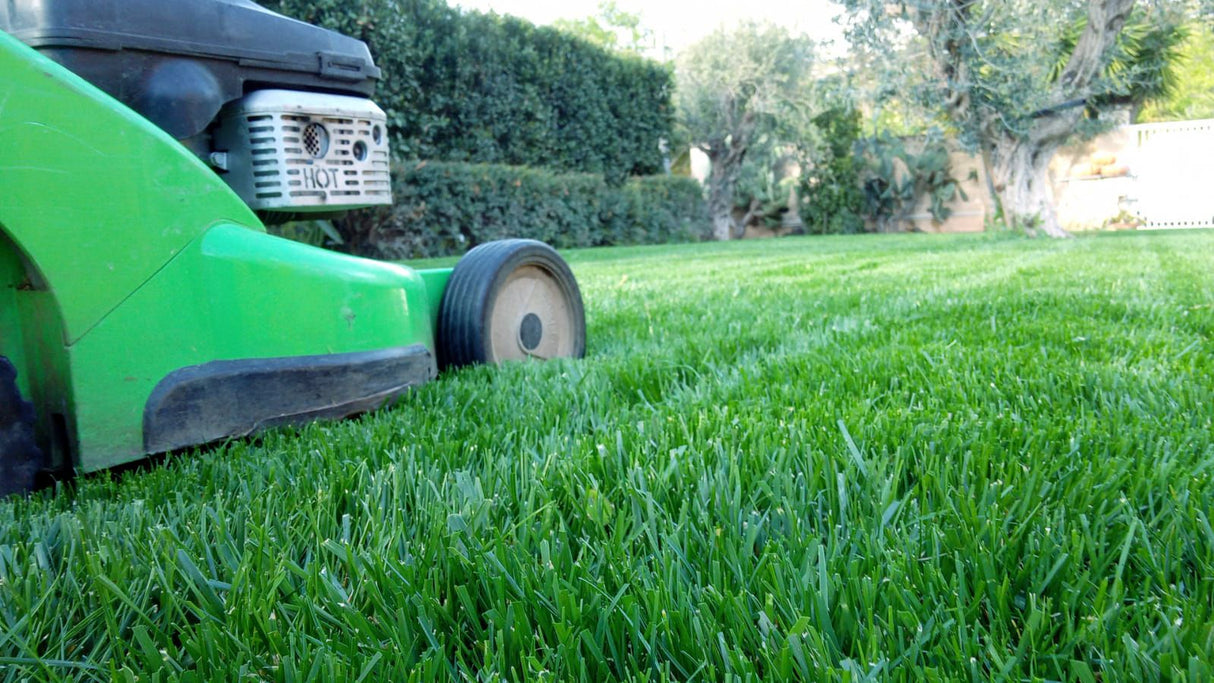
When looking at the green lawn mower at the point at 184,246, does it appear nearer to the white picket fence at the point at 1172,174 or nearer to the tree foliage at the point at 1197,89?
the white picket fence at the point at 1172,174

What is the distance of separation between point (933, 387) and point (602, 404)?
0.78 m

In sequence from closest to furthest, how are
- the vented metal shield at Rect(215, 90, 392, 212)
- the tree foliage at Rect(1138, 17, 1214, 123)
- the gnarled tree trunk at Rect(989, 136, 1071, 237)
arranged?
the vented metal shield at Rect(215, 90, 392, 212) → the gnarled tree trunk at Rect(989, 136, 1071, 237) → the tree foliage at Rect(1138, 17, 1214, 123)

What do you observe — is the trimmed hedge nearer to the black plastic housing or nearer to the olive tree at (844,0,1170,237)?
the olive tree at (844,0,1170,237)

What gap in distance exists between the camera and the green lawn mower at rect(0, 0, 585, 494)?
1.50m

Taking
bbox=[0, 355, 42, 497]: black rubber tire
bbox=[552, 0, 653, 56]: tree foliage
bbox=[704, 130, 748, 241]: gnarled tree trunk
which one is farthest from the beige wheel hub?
bbox=[552, 0, 653, 56]: tree foliage

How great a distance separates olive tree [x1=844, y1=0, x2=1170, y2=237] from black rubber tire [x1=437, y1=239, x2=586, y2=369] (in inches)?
340

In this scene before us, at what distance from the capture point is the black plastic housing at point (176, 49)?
5.89 feet

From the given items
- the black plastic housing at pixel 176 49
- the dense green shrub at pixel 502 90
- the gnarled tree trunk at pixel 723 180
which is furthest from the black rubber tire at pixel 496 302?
the gnarled tree trunk at pixel 723 180

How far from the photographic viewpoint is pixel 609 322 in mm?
3812

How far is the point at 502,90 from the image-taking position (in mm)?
11648

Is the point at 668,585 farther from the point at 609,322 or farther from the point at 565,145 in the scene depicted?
the point at 565,145

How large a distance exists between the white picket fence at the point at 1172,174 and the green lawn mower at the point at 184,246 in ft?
50.1

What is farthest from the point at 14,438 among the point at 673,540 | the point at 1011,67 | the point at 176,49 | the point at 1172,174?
the point at 1172,174

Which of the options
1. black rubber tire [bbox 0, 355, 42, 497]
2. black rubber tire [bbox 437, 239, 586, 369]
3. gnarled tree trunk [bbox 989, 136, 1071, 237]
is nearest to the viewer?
black rubber tire [bbox 0, 355, 42, 497]
